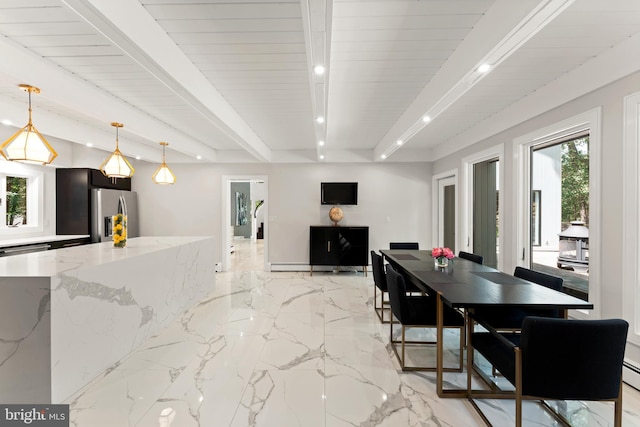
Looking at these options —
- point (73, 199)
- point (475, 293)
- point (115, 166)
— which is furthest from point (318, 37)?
point (73, 199)

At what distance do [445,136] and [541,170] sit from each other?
189 centimetres

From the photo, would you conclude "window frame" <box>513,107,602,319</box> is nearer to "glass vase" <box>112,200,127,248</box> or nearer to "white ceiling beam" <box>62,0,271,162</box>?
"white ceiling beam" <box>62,0,271,162</box>

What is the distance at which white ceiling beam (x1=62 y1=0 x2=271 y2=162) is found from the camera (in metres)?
1.55

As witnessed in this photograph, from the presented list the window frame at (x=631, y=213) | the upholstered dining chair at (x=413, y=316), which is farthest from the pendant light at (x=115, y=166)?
the window frame at (x=631, y=213)

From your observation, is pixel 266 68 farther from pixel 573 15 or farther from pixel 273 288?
pixel 273 288

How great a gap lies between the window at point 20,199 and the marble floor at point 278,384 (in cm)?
338

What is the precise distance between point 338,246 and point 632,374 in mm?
4313

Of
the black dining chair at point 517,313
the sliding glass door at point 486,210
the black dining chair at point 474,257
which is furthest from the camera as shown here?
the sliding glass door at point 486,210

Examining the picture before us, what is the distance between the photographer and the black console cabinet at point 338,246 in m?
6.02

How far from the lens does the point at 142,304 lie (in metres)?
2.97

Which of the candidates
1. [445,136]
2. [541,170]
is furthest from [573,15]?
[445,136]

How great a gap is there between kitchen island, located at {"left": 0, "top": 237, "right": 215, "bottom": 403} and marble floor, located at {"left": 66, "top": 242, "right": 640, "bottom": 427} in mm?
174

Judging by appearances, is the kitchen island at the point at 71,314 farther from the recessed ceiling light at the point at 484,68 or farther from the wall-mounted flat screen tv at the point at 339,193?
the wall-mounted flat screen tv at the point at 339,193

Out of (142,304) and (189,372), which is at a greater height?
(142,304)
